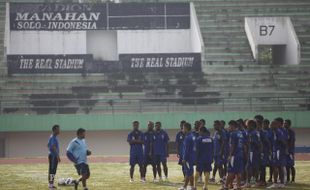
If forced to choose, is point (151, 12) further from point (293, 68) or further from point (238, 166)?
point (238, 166)

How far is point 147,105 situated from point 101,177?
1840 centimetres

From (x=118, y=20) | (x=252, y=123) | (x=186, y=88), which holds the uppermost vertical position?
(x=118, y=20)

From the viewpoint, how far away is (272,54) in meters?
55.3

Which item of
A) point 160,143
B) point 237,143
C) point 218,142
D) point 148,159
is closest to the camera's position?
point 237,143

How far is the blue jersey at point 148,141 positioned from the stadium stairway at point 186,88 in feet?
63.4

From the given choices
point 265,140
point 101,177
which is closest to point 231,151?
point 265,140

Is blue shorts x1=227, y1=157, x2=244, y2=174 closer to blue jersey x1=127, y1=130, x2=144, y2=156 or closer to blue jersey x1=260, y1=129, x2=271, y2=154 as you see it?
blue jersey x1=260, y1=129, x2=271, y2=154

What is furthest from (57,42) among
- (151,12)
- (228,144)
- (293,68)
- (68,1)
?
(228,144)

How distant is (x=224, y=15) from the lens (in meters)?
54.8

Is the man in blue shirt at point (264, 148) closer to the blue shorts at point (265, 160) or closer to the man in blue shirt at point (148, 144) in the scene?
the blue shorts at point (265, 160)

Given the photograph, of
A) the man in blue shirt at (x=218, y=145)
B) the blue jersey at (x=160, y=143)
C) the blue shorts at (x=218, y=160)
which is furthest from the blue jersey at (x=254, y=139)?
the blue jersey at (x=160, y=143)

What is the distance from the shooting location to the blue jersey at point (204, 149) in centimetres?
2203

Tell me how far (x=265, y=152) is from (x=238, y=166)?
2556mm

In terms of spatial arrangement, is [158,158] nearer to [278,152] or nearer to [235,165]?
[278,152]
